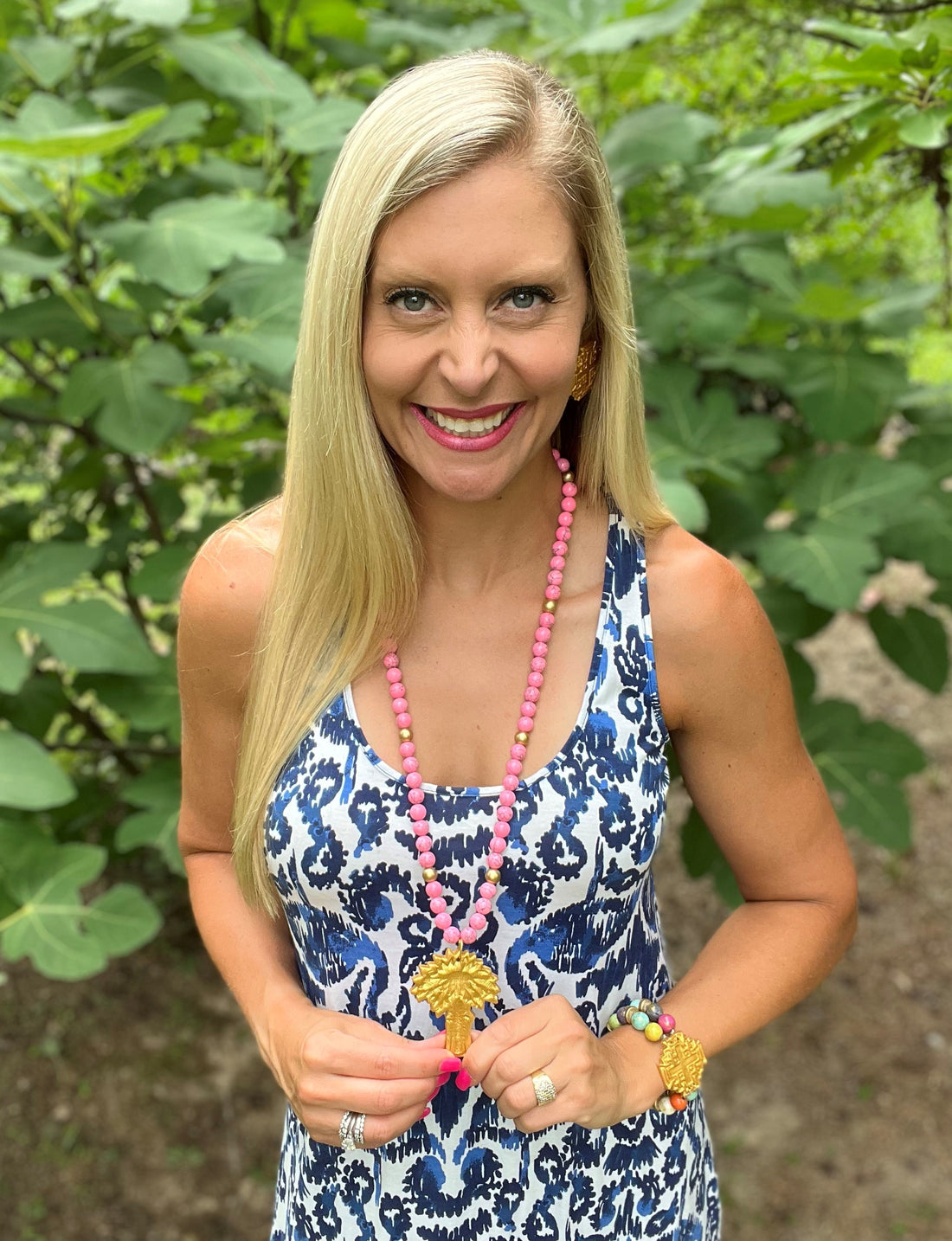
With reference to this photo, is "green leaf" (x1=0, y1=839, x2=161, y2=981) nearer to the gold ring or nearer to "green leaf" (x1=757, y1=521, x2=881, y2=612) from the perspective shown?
the gold ring

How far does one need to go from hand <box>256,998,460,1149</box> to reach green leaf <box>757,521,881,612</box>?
4.07 ft

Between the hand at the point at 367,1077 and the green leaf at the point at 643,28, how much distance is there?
6.17 ft

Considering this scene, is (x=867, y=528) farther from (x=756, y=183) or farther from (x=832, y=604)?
(x=756, y=183)

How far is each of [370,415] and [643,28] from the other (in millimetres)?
1396

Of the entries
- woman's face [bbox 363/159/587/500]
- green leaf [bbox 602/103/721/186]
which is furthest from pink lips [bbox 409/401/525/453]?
green leaf [bbox 602/103/721/186]

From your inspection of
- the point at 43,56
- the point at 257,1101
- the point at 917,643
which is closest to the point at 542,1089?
the point at 917,643

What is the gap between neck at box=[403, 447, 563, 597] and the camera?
1523 mm

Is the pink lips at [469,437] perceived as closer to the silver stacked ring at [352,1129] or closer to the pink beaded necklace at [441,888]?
the pink beaded necklace at [441,888]

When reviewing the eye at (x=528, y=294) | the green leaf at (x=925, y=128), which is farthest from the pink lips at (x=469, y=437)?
the green leaf at (x=925, y=128)

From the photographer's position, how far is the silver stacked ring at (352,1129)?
1365 millimetres

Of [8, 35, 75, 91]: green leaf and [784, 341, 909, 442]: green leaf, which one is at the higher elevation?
[8, 35, 75, 91]: green leaf

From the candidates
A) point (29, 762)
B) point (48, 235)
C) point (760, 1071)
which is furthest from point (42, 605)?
point (760, 1071)

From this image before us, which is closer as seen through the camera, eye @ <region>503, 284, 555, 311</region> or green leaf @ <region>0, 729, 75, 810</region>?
Result: eye @ <region>503, 284, 555, 311</region>

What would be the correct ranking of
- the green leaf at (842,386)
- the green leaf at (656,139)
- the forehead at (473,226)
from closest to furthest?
1. the forehead at (473,226)
2. the green leaf at (656,139)
3. the green leaf at (842,386)
